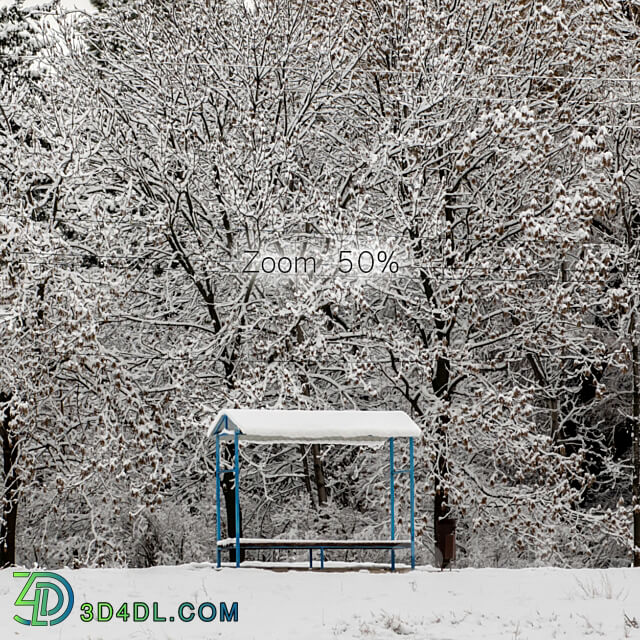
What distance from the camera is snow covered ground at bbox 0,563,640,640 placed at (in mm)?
12109

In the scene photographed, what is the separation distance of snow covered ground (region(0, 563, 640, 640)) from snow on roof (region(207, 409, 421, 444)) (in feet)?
6.50

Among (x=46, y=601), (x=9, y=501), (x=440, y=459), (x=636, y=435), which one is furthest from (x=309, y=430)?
(x=636, y=435)

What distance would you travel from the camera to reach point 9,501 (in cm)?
2144

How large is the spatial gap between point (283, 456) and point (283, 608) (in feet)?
44.7

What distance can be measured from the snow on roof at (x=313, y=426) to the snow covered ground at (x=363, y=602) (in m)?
1.98

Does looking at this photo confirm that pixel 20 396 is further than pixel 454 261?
No

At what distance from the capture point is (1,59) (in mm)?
25938

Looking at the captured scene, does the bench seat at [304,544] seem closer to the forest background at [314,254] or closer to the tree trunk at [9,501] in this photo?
the forest background at [314,254]

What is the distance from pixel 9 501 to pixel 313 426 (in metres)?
7.19

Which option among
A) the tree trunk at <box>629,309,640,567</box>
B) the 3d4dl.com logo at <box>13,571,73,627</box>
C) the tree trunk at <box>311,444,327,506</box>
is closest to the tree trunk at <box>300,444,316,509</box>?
the tree trunk at <box>311,444,327,506</box>

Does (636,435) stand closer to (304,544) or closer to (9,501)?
(304,544)

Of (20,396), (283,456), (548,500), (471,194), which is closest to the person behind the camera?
(20,396)

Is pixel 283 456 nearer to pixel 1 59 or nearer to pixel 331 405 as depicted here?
pixel 331 405

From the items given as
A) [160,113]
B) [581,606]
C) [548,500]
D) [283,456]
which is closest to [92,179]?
[160,113]
